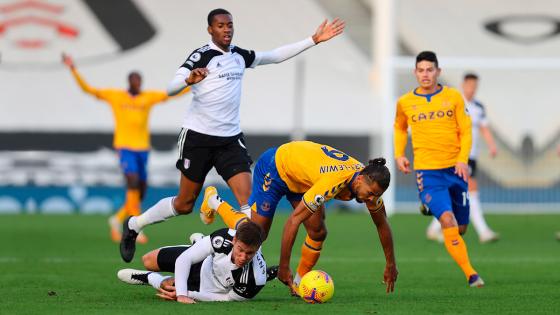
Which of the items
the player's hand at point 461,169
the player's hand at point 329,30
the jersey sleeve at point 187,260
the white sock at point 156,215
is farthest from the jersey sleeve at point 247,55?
the jersey sleeve at point 187,260

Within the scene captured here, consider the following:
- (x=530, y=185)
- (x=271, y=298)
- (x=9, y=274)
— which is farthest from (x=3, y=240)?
(x=530, y=185)

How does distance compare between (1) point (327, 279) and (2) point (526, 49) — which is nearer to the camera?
(1) point (327, 279)

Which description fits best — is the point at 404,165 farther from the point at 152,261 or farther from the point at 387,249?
the point at 152,261

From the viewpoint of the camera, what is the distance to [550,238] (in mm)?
18484

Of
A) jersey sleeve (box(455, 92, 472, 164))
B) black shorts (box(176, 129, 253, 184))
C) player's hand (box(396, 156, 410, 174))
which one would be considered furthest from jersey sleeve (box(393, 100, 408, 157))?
black shorts (box(176, 129, 253, 184))

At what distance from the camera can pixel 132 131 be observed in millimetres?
17859

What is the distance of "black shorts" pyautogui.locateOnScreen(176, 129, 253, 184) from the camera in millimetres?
11844

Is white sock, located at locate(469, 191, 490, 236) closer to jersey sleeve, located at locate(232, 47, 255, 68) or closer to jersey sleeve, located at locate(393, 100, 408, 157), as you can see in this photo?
jersey sleeve, located at locate(393, 100, 408, 157)

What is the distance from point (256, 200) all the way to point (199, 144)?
1.16m

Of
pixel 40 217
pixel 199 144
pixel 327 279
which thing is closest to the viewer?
pixel 327 279

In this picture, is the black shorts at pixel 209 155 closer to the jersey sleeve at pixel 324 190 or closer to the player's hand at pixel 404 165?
the player's hand at pixel 404 165

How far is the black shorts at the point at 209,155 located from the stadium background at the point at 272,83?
41.5 ft

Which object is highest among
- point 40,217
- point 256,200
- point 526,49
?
point 526,49

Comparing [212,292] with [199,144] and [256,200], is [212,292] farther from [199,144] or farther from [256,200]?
[199,144]
